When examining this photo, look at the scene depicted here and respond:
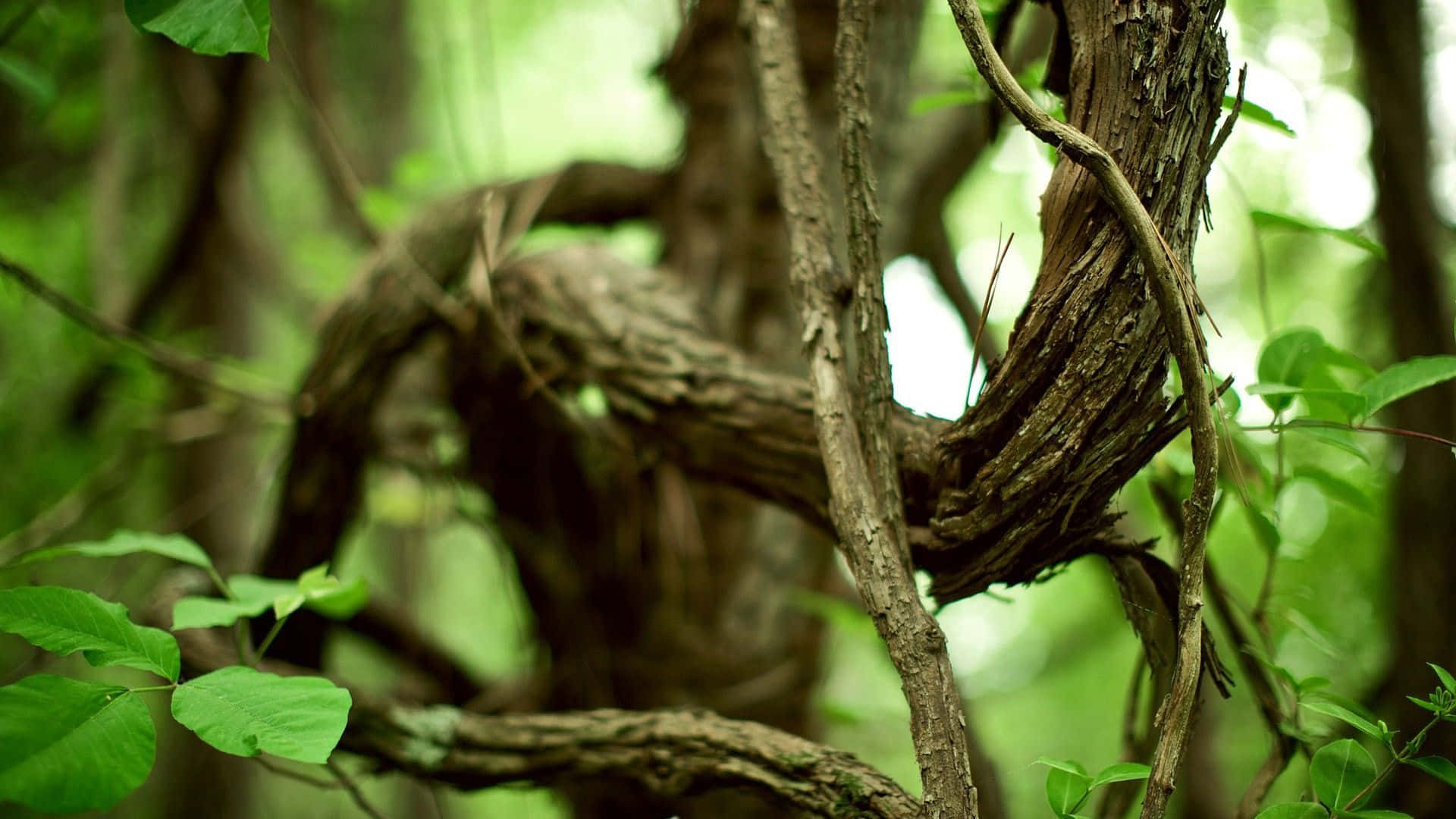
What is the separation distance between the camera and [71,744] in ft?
1.61

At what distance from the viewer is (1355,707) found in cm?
71

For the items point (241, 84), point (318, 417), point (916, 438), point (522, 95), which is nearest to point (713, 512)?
point (318, 417)

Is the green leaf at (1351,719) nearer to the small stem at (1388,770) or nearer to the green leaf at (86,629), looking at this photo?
the small stem at (1388,770)

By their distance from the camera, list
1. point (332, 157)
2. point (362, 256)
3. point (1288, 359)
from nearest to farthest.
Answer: point (1288, 359) < point (332, 157) < point (362, 256)

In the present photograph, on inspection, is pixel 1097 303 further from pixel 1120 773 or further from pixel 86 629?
pixel 86 629

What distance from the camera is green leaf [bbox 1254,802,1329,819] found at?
0.57m

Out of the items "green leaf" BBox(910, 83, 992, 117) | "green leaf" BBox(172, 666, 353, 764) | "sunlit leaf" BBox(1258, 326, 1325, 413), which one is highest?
"green leaf" BBox(910, 83, 992, 117)

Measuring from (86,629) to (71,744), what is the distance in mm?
103

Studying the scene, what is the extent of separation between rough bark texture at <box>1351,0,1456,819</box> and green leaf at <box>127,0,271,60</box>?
1.47 meters

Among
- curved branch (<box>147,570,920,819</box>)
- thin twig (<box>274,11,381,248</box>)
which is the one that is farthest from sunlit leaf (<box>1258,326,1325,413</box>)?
thin twig (<box>274,11,381,248</box>)

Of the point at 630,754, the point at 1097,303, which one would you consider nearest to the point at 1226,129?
the point at 1097,303

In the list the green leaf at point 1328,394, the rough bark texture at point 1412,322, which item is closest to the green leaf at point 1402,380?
the green leaf at point 1328,394

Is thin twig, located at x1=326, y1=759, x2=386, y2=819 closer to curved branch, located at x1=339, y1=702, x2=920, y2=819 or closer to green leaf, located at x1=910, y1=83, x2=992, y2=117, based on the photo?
curved branch, located at x1=339, y1=702, x2=920, y2=819

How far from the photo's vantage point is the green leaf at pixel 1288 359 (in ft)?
2.28
